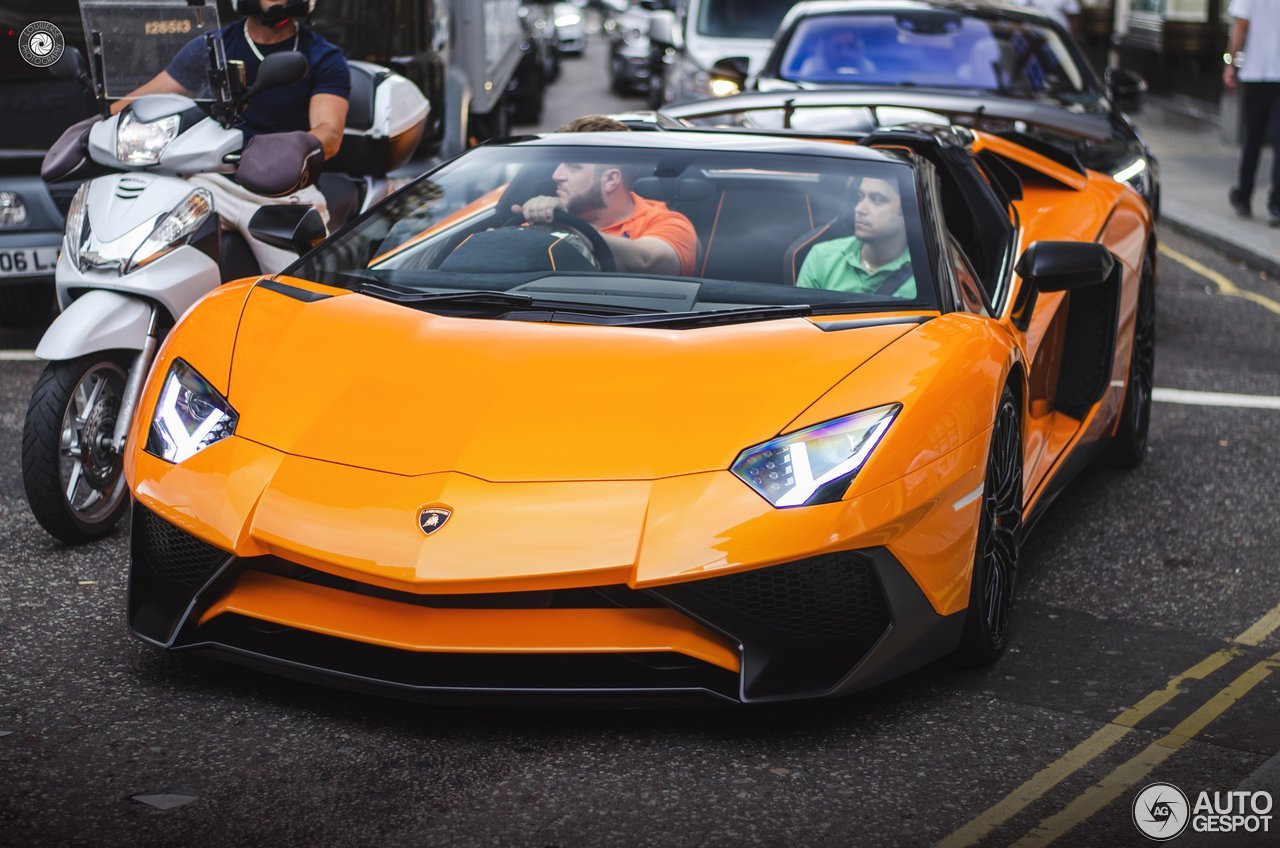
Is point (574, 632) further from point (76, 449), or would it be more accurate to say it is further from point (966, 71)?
point (966, 71)

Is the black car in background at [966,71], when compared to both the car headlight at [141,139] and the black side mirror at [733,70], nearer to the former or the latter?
the black side mirror at [733,70]

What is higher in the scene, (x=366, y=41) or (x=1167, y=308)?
(x=366, y=41)

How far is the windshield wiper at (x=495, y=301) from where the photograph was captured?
14.4 ft

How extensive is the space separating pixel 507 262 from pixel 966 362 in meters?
1.32

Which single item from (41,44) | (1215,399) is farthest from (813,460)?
(41,44)

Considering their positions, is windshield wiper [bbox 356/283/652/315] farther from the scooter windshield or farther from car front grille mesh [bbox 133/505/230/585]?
the scooter windshield

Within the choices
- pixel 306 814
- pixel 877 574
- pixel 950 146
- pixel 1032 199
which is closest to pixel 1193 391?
pixel 1032 199

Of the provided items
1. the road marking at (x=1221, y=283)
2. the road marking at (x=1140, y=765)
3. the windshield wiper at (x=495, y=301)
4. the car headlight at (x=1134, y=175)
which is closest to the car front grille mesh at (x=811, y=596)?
the road marking at (x=1140, y=765)

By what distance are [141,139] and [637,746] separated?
306 centimetres

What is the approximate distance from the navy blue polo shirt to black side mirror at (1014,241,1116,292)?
116 inches

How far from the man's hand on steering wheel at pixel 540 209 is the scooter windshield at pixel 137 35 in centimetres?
194

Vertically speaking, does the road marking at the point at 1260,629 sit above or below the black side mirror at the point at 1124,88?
below

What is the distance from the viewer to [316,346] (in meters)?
4.16

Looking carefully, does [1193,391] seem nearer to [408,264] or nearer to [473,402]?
[408,264]
